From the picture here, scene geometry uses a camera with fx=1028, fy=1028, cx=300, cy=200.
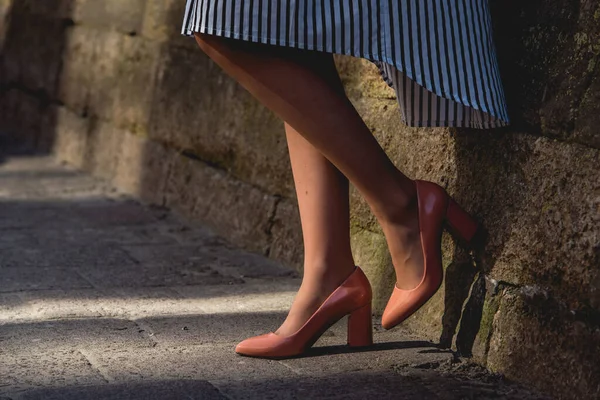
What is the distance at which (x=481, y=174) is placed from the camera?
88.2 inches

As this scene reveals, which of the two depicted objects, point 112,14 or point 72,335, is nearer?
point 72,335

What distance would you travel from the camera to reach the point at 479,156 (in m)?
2.25

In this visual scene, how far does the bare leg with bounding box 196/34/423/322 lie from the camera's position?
2.04m

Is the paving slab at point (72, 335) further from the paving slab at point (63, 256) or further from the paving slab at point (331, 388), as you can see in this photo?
the paving slab at point (63, 256)

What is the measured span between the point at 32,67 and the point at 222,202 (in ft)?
8.42

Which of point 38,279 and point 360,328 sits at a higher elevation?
point 360,328

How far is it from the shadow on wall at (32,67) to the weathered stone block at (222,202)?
1.76m

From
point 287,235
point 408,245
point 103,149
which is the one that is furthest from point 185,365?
point 103,149

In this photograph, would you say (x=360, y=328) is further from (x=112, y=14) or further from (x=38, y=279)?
(x=112, y=14)

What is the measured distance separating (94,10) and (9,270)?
2361mm

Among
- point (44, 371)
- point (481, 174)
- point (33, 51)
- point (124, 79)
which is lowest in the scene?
point (44, 371)

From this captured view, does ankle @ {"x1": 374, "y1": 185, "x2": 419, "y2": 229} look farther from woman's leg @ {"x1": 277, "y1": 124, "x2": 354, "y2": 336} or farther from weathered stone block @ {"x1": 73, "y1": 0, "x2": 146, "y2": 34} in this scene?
weathered stone block @ {"x1": 73, "y1": 0, "x2": 146, "y2": 34}

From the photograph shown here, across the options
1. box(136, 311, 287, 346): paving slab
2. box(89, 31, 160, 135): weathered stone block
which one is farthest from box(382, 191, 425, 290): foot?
box(89, 31, 160, 135): weathered stone block

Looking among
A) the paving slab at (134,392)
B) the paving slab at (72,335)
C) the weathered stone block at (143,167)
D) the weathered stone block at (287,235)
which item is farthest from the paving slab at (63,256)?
the paving slab at (134,392)
